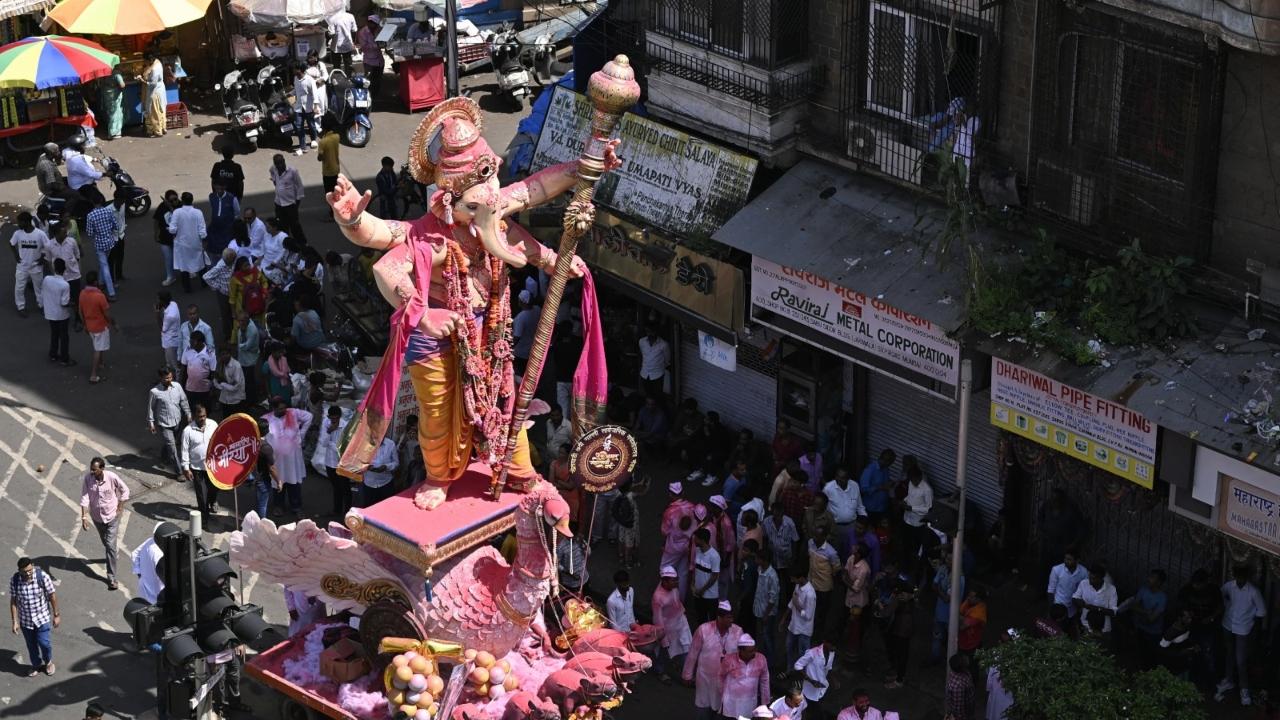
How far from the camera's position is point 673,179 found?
2672 centimetres

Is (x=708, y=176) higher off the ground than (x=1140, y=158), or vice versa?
(x=1140, y=158)

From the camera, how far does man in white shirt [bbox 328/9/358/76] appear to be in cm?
3797

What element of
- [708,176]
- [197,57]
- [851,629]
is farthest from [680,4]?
[197,57]

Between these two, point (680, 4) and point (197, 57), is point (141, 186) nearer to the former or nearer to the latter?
point (197, 57)

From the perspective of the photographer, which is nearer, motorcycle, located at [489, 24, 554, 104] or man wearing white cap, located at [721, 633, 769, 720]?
man wearing white cap, located at [721, 633, 769, 720]

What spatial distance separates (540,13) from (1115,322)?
1867 centimetres

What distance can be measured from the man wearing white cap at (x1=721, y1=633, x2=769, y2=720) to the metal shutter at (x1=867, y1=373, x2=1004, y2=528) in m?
4.36

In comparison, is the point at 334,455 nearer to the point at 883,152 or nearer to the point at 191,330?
the point at 191,330

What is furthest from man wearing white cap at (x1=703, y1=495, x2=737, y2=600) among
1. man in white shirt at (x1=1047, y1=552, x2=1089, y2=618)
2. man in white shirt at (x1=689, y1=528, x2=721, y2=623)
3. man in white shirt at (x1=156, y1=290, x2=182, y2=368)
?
man in white shirt at (x1=156, y1=290, x2=182, y2=368)

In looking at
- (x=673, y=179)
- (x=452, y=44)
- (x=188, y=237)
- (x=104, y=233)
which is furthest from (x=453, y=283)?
(x=104, y=233)

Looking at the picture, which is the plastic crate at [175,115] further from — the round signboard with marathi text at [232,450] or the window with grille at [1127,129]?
the window with grille at [1127,129]

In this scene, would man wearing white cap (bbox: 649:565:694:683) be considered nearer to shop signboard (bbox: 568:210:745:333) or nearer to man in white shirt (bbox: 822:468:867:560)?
man in white shirt (bbox: 822:468:867:560)

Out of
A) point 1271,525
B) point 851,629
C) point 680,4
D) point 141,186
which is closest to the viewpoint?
point 1271,525

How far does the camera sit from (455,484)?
70.7 feet
